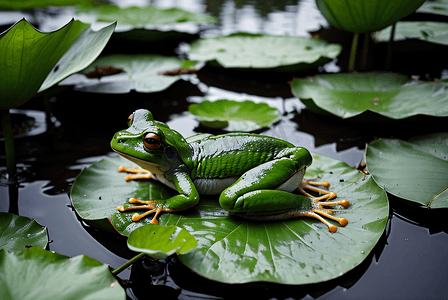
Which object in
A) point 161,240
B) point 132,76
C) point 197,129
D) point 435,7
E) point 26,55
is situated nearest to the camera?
point 161,240

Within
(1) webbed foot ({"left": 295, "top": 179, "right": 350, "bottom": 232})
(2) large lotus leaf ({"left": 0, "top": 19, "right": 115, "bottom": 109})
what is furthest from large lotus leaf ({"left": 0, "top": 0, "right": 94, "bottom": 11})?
(1) webbed foot ({"left": 295, "top": 179, "right": 350, "bottom": 232})

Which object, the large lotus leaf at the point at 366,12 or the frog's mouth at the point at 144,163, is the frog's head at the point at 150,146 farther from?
the large lotus leaf at the point at 366,12

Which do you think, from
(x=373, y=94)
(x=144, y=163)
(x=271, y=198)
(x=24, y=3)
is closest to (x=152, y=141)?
(x=144, y=163)

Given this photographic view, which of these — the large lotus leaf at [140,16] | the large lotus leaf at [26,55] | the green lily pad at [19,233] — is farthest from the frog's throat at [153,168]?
the large lotus leaf at [140,16]

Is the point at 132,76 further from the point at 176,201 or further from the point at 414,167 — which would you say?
the point at 414,167

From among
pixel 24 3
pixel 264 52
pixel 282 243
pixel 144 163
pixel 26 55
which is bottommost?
pixel 282 243

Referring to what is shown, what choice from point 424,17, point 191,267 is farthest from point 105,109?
point 424,17

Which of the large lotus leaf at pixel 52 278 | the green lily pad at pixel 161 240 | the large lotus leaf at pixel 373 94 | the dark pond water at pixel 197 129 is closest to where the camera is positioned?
the large lotus leaf at pixel 52 278
